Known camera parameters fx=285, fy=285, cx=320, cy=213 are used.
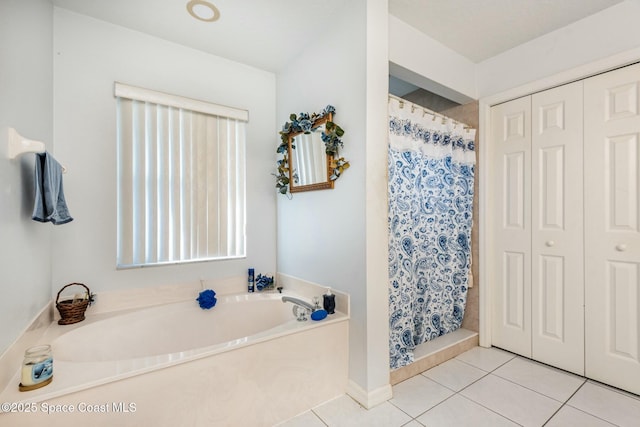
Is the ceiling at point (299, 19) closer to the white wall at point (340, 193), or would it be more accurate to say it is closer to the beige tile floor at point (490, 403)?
the white wall at point (340, 193)

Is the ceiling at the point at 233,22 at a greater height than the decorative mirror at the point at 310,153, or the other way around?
the ceiling at the point at 233,22

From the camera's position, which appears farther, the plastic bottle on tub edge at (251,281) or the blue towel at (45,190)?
the plastic bottle on tub edge at (251,281)

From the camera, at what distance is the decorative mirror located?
1.87m

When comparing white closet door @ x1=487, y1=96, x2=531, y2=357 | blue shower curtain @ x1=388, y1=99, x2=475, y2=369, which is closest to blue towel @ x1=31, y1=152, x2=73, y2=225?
blue shower curtain @ x1=388, y1=99, x2=475, y2=369

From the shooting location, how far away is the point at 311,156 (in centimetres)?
212

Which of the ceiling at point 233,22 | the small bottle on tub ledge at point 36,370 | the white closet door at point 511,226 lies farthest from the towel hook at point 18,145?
the white closet door at point 511,226

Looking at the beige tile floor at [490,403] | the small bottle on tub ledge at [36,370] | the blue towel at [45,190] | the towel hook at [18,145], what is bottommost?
the beige tile floor at [490,403]

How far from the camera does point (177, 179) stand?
2.16 metres

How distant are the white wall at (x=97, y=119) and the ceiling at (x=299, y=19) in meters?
0.12

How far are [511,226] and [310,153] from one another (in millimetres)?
1774

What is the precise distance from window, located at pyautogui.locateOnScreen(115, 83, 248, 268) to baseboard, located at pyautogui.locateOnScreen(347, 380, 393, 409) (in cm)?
135

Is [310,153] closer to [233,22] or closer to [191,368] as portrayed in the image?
[233,22]

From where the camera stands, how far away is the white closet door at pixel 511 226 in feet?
7.45

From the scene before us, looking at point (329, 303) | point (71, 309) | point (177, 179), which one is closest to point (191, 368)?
point (329, 303)
